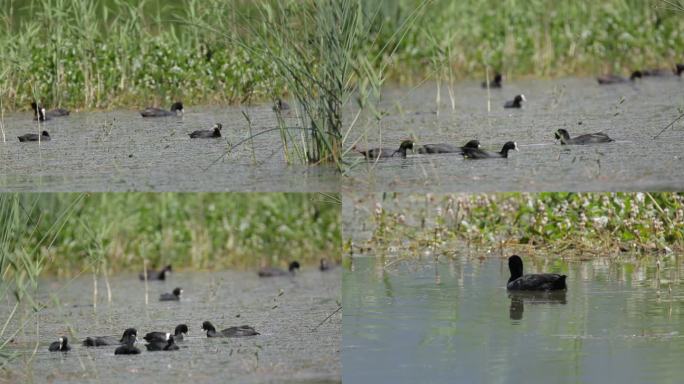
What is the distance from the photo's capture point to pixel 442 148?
7629 millimetres

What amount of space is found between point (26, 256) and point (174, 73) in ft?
11.5

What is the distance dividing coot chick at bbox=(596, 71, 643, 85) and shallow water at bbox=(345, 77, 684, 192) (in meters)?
0.08

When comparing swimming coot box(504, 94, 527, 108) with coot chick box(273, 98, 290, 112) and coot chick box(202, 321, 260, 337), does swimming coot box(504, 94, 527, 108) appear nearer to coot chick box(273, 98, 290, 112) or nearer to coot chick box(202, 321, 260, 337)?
coot chick box(273, 98, 290, 112)

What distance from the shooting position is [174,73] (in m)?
9.61

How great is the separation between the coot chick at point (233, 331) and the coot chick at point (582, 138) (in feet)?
7.51

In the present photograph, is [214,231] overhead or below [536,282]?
overhead

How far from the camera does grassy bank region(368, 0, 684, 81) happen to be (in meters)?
12.0

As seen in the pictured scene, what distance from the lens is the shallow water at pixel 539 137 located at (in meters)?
6.83

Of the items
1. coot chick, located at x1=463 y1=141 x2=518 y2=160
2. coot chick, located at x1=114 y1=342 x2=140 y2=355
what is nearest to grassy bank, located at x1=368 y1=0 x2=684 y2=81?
coot chick, located at x1=463 y1=141 x2=518 y2=160

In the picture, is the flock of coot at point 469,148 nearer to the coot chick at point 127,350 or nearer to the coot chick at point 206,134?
the coot chick at point 206,134

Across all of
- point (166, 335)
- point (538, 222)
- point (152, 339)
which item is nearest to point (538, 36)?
point (538, 222)

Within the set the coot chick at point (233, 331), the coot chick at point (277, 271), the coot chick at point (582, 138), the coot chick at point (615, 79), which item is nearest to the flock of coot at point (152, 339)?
the coot chick at point (233, 331)

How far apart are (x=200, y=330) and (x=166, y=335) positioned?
0.50 metres

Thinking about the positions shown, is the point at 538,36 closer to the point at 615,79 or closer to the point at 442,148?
the point at 615,79
